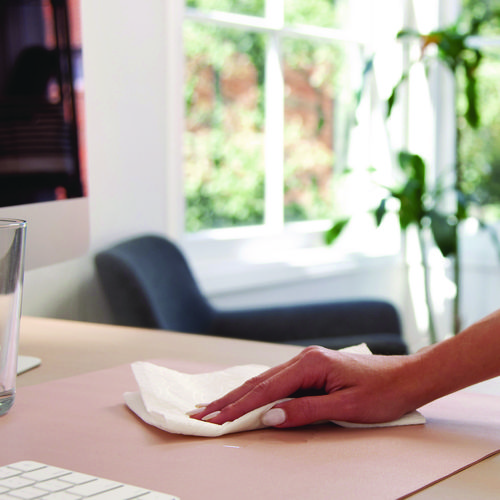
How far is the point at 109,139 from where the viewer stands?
79.2 inches

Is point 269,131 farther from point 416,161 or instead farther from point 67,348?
point 67,348

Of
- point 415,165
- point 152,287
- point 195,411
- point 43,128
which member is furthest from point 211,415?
point 415,165

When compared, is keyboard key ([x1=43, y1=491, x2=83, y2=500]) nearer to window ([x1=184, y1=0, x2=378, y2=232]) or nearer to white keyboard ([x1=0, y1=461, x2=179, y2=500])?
white keyboard ([x1=0, y1=461, x2=179, y2=500])

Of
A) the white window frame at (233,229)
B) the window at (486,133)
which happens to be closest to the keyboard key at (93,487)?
the white window frame at (233,229)

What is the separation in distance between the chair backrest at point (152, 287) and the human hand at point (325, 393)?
1.06 metres

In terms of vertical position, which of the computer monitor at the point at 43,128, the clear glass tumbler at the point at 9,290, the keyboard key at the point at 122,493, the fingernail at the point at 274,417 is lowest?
the fingernail at the point at 274,417

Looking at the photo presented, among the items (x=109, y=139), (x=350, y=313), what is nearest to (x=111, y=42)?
(x=109, y=139)

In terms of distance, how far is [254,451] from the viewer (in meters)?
0.69

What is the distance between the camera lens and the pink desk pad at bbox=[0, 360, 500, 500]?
60 cm

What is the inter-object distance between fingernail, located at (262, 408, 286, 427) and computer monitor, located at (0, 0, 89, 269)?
449mm

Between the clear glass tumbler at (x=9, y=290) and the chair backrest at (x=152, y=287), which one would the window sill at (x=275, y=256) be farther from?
the clear glass tumbler at (x=9, y=290)

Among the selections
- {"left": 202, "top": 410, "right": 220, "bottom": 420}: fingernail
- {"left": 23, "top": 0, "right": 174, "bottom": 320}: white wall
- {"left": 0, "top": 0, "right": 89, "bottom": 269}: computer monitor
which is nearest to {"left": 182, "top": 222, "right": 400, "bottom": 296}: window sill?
{"left": 23, "top": 0, "right": 174, "bottom": 320}: white wall

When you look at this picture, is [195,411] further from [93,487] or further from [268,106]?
[268,106]

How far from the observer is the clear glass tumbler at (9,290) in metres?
0.73
